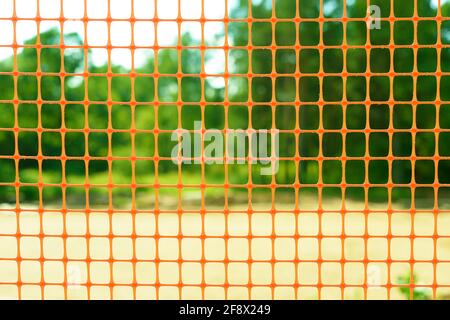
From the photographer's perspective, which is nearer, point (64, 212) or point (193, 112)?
point (64, 212)

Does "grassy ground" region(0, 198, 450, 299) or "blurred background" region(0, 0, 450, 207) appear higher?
"blurred background" region(0, 0, 450, 207)

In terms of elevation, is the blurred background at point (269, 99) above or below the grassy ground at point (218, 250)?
above

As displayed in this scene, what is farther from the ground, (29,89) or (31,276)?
(29,89)

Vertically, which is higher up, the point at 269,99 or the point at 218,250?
the point at 269,99

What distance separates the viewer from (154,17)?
1657 millimetres

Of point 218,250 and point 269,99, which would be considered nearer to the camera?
point 269,99

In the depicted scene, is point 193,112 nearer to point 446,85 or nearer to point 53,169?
point 53,169

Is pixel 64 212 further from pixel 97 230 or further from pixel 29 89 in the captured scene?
pixel 97 230

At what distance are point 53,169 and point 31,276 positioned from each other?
5.15ft

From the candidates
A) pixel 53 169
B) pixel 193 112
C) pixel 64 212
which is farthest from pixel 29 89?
pixel 64 212
